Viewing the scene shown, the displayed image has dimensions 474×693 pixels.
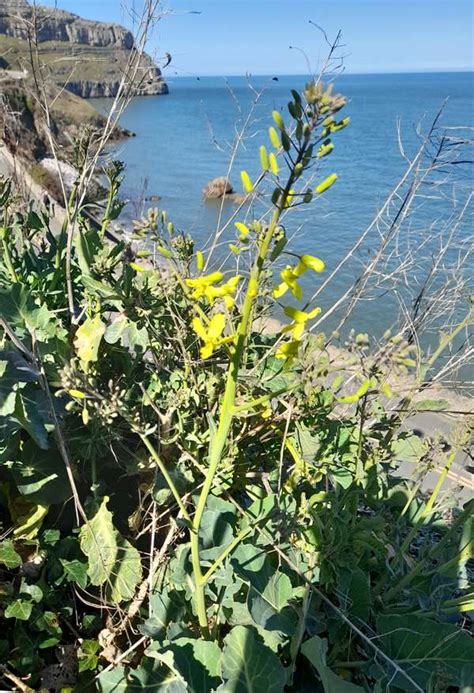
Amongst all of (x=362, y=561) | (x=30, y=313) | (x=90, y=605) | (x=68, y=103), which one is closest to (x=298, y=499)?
Result: (x=362, y=561)

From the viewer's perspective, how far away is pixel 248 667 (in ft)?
4.28

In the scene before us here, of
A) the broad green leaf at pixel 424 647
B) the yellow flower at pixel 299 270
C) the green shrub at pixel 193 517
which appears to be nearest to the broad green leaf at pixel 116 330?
the green shrub at pixel 193 517

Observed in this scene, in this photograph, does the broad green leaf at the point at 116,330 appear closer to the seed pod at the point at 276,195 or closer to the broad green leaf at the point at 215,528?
the broad green leaf at the point at 215,528

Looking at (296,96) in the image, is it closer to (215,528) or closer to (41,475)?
A: (215,528)

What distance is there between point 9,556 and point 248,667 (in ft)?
2.53

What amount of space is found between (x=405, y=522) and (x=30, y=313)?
138 cm

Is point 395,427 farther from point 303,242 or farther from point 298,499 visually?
point 303,242

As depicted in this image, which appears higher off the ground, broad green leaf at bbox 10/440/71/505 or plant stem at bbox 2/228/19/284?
plant stem at bbox 2/228/19/284

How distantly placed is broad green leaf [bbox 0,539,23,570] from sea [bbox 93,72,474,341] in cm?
116

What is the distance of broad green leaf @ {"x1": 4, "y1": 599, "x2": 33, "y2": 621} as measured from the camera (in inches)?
62.1

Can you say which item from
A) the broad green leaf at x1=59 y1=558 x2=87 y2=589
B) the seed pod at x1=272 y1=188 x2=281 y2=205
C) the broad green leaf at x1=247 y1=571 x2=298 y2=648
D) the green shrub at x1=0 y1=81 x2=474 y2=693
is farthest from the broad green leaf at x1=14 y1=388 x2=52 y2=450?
the seed pod at x1=272 y1=188 x2=281 y2=205

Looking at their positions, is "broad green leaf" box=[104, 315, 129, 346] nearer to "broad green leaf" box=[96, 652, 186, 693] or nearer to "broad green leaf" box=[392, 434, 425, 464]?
Result: "broad green leaf" box=[96, 652, 186, 693]

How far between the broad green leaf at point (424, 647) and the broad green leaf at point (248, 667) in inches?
13.4

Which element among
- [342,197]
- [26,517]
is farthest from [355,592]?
[342,197]
